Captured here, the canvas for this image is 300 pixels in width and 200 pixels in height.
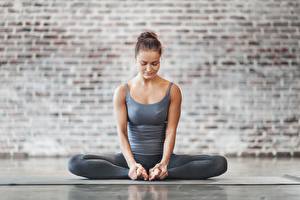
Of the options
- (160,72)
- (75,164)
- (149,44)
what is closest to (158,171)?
(75,164)

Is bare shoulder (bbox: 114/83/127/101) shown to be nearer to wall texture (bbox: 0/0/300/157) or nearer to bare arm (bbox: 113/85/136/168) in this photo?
bare arm (bbox: 113/85/136/168)

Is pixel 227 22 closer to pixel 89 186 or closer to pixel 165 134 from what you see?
pixel 165 134

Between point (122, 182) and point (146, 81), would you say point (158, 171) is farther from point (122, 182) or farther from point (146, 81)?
point (146, 81)

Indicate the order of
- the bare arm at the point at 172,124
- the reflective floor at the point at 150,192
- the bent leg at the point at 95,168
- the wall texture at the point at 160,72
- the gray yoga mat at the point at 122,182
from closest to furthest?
the reflective floor at the point at 150,192 → the gray yoga mat at the point at 122,182 → the bare arm at the point at 172,124 → the bent leg at the point at 95,168 → the wall texture at the point at 160,72

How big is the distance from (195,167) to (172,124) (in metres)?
0.28

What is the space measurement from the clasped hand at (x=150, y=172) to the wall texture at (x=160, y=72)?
11.6ft

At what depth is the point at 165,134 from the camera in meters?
3.45

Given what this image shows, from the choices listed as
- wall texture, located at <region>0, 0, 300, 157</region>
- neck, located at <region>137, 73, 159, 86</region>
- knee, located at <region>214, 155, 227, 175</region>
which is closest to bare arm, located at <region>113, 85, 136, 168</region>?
neck, located at <region>137, 73, 159, 86</region>

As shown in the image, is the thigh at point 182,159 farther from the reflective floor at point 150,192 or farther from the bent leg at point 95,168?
the reflective floor at point 150,192

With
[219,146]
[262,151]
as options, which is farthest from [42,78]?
[262,151]

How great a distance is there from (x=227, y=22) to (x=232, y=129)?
1180 mm

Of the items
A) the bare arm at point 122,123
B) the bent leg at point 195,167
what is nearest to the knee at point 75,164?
the bare arm at point 122,123

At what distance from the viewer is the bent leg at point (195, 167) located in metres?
3.46

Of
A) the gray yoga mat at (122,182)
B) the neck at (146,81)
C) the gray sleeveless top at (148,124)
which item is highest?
the neck at (146,81)
